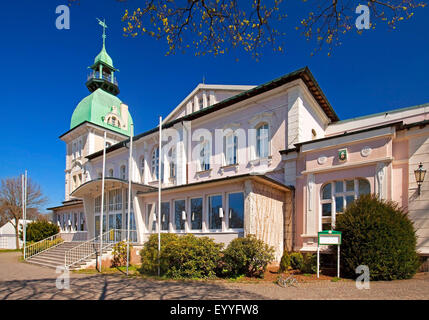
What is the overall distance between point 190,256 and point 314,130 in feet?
34.3

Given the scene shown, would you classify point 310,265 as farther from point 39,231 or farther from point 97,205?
point 39,231

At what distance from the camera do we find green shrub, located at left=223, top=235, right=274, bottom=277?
10.4 meters

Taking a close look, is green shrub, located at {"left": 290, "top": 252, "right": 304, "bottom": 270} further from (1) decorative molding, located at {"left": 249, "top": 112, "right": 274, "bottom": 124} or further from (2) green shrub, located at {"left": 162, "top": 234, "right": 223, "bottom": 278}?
(1) decorative molding, located at {"left": 249, "top": 112, "right": 274, "bottom": 124}

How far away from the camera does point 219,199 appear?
13.4 metres

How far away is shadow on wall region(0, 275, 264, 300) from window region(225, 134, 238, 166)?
332 inches

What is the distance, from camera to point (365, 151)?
1123 cm

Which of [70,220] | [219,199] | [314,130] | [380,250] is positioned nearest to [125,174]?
[70,220]

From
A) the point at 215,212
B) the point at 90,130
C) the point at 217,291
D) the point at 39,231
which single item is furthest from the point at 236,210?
the point at 90,130

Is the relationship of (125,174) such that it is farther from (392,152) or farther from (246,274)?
(392,152)

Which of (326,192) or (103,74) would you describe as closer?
(326,192)

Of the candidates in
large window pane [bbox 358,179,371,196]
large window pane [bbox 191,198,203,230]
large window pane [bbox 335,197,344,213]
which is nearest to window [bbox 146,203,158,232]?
large window pane [bbox 191,198,203,230]

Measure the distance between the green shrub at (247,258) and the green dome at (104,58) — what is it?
34.3m

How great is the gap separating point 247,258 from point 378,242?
4161 millimetres

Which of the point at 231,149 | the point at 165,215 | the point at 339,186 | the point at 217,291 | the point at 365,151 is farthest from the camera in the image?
the point at 231,149
